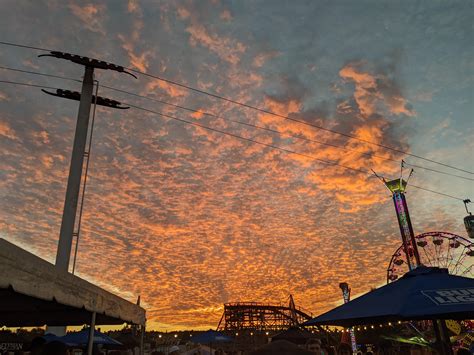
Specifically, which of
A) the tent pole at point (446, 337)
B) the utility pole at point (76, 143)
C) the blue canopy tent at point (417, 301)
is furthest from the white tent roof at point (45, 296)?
the tent pole at point (446, 337)

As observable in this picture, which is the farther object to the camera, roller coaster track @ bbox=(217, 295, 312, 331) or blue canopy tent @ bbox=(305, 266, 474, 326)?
roller coaster track @ bbox=(217, 295, 312, 331)

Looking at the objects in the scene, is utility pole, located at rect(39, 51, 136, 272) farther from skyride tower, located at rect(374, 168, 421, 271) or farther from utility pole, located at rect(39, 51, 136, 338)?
skyride tower, located at rect(374, 168, 421, 271)

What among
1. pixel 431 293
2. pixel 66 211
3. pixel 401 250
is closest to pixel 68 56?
pixel 66 211

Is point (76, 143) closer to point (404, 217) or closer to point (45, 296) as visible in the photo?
point (45, 296)

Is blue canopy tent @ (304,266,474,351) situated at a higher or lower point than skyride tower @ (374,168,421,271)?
lower

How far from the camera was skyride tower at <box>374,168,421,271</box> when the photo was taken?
36.6 m

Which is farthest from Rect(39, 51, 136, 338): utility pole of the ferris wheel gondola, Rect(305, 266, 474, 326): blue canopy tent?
the ferris wheel gondola

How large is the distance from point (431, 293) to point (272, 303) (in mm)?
52542

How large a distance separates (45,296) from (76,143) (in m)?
12.1

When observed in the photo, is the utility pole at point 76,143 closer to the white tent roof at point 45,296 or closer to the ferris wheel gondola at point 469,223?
the white tent roof at point 45,296

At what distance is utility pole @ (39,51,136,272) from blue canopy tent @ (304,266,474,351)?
35.0ft

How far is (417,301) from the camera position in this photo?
4949 millimetres

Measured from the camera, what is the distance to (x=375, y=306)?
5.34 m

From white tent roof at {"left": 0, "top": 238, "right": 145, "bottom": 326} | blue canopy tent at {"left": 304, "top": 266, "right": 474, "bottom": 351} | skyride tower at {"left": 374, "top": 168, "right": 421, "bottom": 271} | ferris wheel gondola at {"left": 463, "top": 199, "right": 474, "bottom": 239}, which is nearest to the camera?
white tent roof at {"left": 0, "top": 238, "right": 145, "bottom": 326}
